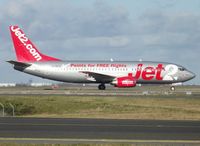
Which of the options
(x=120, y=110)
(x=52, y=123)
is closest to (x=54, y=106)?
(x=120, y=110)

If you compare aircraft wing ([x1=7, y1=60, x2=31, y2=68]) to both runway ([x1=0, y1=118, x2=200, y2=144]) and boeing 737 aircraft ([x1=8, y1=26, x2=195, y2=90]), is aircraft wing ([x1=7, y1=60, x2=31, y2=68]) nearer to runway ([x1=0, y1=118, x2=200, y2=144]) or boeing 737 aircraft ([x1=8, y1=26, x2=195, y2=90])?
boeing 737 aircraft ([x1=8, y1=26, x2=195, y2=90])

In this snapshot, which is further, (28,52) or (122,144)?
(28,52)

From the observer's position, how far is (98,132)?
57.6 feet

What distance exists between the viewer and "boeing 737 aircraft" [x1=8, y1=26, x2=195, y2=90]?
199 feet

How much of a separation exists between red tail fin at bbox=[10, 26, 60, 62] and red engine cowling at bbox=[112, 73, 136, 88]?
8.93 metres

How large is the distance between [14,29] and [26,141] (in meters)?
51.0

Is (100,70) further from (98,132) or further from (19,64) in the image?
(98,132)

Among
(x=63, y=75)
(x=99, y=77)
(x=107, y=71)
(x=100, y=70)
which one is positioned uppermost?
(x=100, y=70)

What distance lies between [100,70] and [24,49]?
32.3 ft

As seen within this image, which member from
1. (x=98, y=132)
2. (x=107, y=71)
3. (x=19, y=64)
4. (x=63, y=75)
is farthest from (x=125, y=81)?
(x=98, y=132)

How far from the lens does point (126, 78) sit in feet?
198

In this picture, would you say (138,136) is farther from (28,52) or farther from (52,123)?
(28,52)

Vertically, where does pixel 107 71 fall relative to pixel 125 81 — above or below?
above

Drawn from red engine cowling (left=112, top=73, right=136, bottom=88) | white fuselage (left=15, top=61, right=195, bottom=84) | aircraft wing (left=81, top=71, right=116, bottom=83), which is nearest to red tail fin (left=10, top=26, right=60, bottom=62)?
white fuselage (left=15, top=61, right=195, bottom=84)
